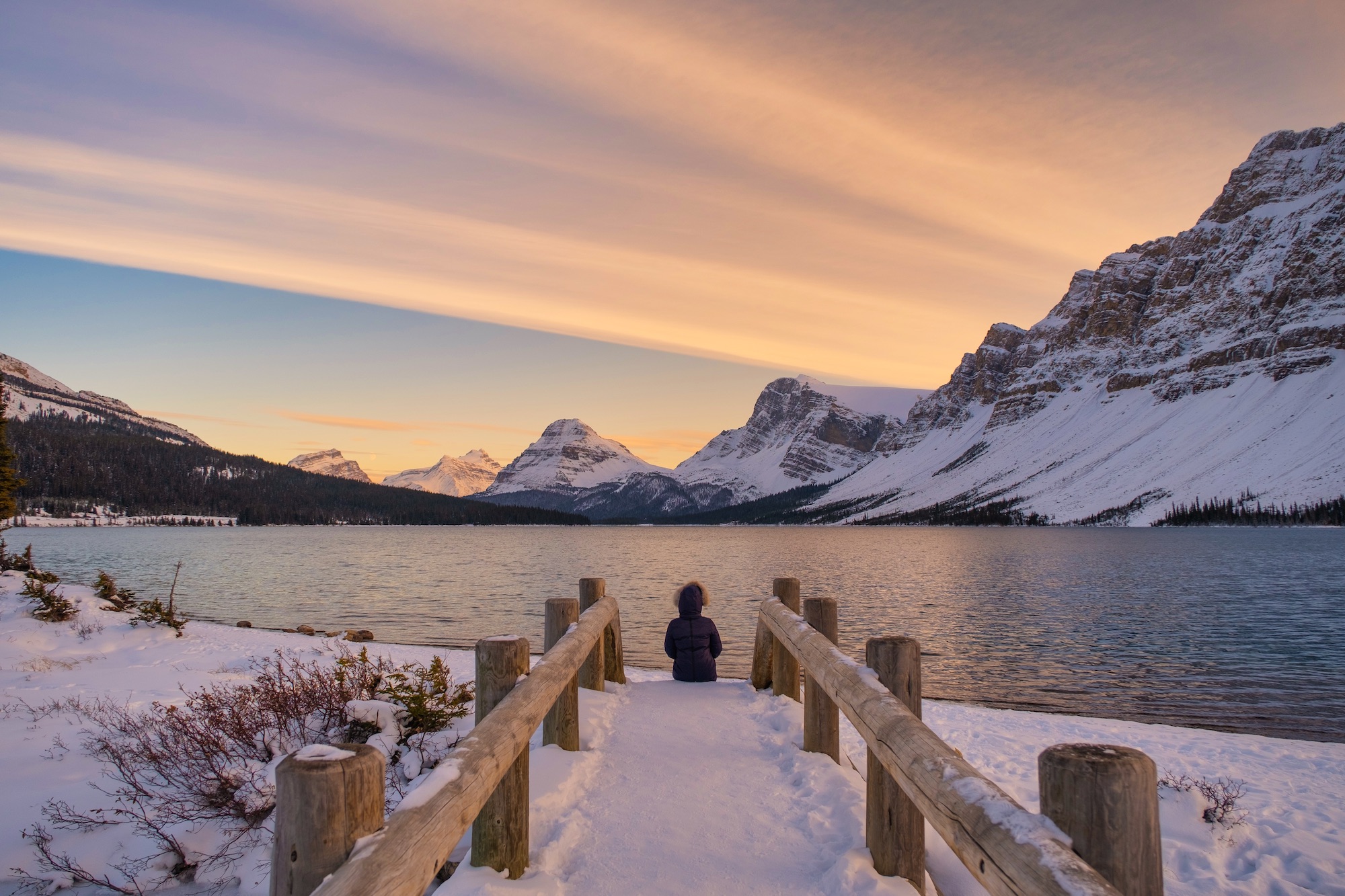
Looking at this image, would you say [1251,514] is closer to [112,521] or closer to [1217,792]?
[1217,792]

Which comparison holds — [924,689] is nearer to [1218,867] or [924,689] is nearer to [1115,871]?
[1218,867]

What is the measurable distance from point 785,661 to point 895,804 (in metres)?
5.25

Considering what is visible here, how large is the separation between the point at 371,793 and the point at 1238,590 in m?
51.0

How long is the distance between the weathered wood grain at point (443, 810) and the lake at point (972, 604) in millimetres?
12291

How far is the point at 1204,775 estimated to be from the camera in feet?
34.2

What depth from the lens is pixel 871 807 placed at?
205 inches

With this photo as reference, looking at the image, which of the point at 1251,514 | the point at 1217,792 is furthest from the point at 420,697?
the point at 1251,514

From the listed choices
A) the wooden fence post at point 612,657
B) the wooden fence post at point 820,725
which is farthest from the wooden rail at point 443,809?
the wooden fence post at point 612,657

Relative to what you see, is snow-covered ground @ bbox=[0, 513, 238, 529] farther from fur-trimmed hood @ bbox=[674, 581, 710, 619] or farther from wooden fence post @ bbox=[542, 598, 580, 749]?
wooden fence post @ bbox=[542, 598, 580, 749]

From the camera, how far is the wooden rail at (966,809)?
2637 mm

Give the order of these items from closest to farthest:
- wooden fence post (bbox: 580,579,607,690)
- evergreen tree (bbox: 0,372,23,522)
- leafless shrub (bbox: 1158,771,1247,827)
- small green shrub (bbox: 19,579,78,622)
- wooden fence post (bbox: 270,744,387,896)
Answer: wooden fence post (bbox: 270,744,387,896)
leafless shrub (bbox: 1158,771,1247,827)
wooden fence post (bbox: 580,579,607,690)
small green shrub (bbox: 19,579,78,622)
evergreen tree (bbox: 0,372,23,522)

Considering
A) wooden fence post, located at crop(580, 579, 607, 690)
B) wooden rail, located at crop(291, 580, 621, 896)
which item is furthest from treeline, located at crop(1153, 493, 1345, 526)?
wooden rail, located at crop(291, 580, 621, 896)

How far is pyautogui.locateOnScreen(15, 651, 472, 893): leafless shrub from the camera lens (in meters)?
6.90

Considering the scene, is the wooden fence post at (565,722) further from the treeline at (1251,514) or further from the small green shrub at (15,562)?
the treeline at (1251,514)
